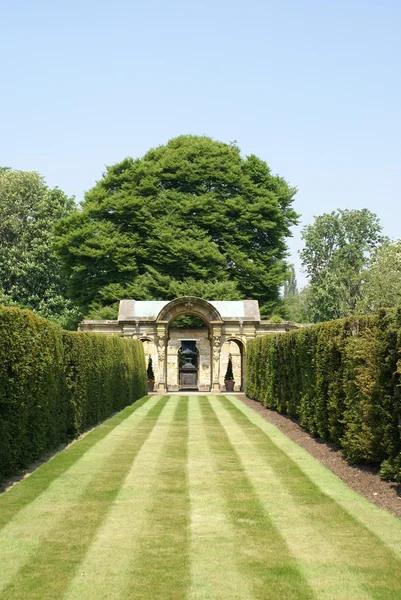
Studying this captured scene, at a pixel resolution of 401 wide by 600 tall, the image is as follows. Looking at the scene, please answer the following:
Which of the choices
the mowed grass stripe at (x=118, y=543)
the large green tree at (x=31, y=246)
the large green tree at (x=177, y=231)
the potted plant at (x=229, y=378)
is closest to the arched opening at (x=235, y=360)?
the potted plant at (x=229, y=378)

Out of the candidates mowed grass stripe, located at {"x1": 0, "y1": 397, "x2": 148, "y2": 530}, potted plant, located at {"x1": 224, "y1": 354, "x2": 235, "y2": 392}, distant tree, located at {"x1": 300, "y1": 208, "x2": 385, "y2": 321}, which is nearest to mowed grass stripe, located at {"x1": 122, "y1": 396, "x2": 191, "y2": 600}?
mowed grass stripe, located at {"x1": 0, "y1": 397, "x2": 148, "y2": 530}

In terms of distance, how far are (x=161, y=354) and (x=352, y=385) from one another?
2910cm

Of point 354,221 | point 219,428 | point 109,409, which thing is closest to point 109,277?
point 354,221

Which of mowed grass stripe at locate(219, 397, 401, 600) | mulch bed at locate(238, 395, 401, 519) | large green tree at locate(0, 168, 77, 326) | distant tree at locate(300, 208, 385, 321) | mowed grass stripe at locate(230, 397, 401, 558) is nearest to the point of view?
mowed grass stripe at locate(219, 397, 401, 600)

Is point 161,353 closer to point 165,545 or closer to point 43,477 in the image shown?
point 43,477

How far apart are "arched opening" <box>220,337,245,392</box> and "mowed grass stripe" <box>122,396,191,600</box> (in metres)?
31.6

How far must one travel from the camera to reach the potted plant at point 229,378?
154ft

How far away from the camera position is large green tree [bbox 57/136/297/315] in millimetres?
54469

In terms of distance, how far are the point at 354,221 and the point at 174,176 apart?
805 inches

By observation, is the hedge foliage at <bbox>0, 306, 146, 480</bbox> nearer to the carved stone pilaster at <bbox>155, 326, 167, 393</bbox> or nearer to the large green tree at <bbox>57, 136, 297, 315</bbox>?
the carved stone pilaster at <bbox>155, 326, 167, 393</bbox>

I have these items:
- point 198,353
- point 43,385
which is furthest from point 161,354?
point 43,385

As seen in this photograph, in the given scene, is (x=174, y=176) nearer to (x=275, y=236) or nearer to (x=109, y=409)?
(x=275, y=236)

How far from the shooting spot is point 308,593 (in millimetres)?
7223

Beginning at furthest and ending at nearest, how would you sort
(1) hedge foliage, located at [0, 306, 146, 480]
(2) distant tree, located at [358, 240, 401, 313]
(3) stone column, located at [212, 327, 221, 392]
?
(2) distant tree, located at [358, 240, 401, 313]
(3) stone column, located at [212, 327, 221, 392]
(1) hedge foliage, located at [0, 306, 146, 480]
